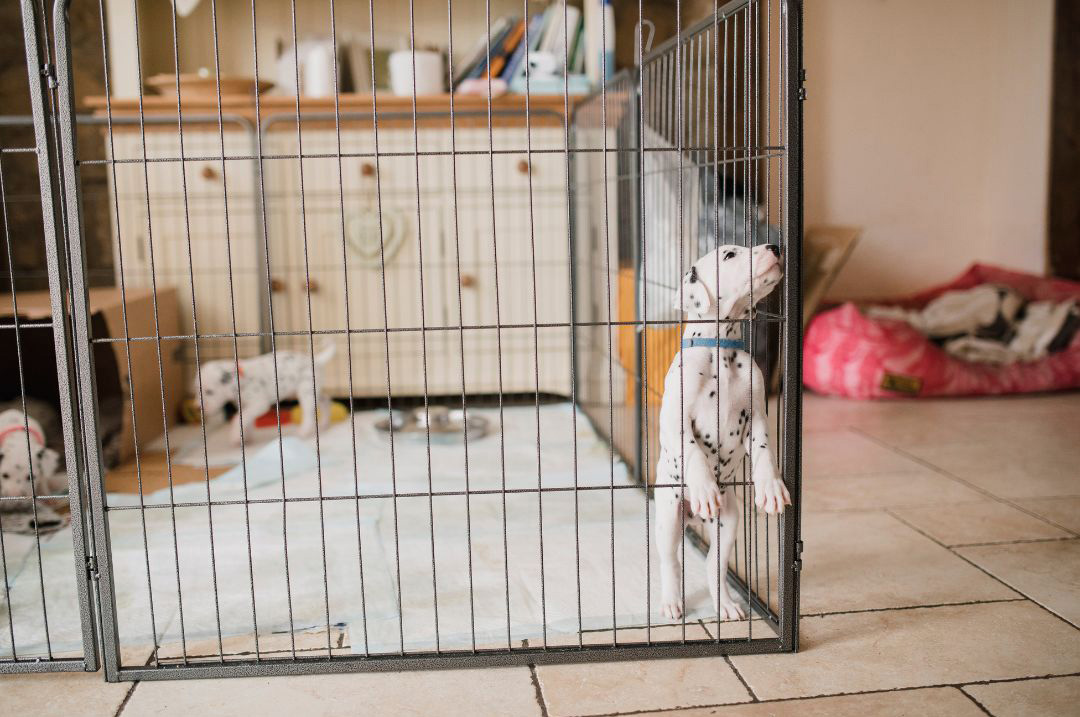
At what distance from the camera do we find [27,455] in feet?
8.07

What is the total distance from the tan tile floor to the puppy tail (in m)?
1.67

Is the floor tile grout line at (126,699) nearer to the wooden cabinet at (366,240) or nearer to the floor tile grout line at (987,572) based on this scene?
the floor tile grout line at (987,572)

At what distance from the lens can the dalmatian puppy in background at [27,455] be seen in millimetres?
2441

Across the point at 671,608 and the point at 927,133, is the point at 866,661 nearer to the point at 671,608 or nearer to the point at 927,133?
the point at 671,608

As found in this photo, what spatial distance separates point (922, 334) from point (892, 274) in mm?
981

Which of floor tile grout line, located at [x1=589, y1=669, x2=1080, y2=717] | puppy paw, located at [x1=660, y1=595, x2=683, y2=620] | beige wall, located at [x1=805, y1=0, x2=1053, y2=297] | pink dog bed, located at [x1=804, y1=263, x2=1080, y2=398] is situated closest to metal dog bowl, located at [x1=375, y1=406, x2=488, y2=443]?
pink dog bed, located at [x1=804, y1=263, x2=1080, y2=398]

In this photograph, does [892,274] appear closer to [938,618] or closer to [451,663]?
[938,618]

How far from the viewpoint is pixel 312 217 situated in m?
3.78

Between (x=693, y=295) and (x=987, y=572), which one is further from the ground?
(x=693, y=295)

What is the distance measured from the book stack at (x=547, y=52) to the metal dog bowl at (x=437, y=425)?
1250mm

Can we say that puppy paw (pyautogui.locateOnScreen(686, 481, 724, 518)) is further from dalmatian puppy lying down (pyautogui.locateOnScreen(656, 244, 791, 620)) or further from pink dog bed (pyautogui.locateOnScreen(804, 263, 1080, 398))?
pink dog bed (pyautogui.locateOnScreen(804, 263, 1080, 398))

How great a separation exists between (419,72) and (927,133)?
2578 mm

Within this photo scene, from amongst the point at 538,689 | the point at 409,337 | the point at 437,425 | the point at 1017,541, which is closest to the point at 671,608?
the point at 538,689

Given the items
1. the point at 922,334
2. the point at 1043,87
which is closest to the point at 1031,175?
the point at 1043,87
